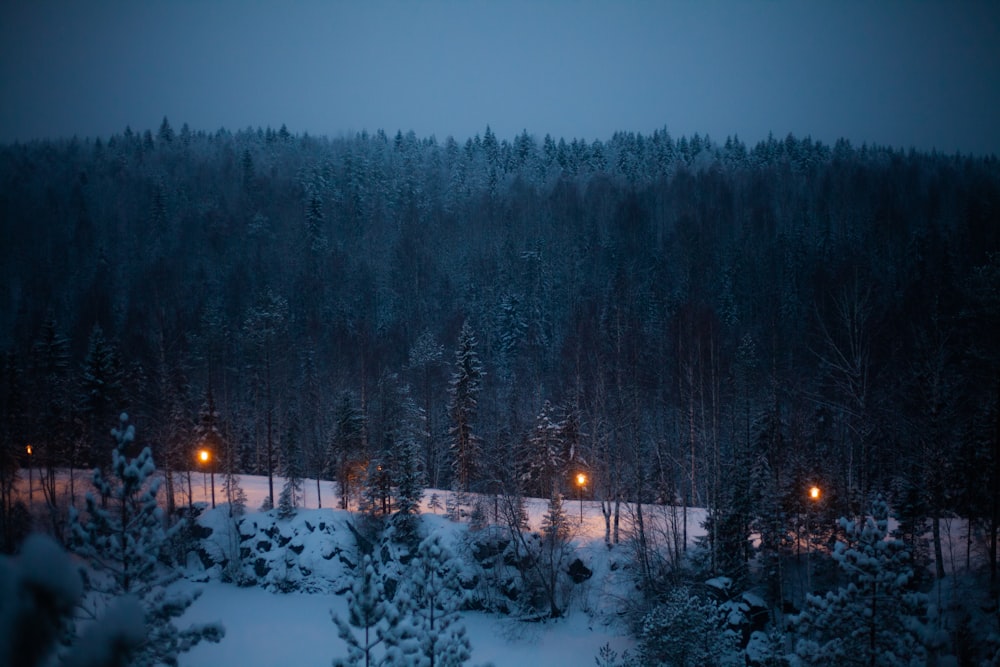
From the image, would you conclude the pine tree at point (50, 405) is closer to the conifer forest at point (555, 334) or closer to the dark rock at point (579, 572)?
the conifer forest at point (555, 334)

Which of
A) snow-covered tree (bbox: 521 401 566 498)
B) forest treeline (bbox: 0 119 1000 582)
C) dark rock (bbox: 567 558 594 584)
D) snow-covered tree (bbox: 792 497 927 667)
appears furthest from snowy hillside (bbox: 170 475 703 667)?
snow-covered tree (bbox: 792 497 927 667)

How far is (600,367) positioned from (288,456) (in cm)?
1839

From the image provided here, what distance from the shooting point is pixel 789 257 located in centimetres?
5822

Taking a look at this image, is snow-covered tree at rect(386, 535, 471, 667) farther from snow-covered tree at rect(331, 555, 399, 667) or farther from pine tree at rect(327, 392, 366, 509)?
pine tree at rect(327, 392, 366, 509)

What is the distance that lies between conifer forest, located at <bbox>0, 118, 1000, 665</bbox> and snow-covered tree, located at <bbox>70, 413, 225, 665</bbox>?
396 millimetres

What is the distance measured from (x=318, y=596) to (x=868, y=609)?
63.4 ft

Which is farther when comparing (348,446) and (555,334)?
(555,334)

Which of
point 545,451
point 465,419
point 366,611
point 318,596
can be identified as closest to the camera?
point 366,611

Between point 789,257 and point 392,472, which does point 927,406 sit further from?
point 789,257

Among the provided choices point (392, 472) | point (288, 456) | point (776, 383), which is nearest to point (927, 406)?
point (776, 383)

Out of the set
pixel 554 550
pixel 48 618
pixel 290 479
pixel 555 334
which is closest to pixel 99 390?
pixel 290 479

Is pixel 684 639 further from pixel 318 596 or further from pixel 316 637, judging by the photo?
pixel 318 596

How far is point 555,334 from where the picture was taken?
178 ft

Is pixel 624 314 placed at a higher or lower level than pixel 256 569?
higher
